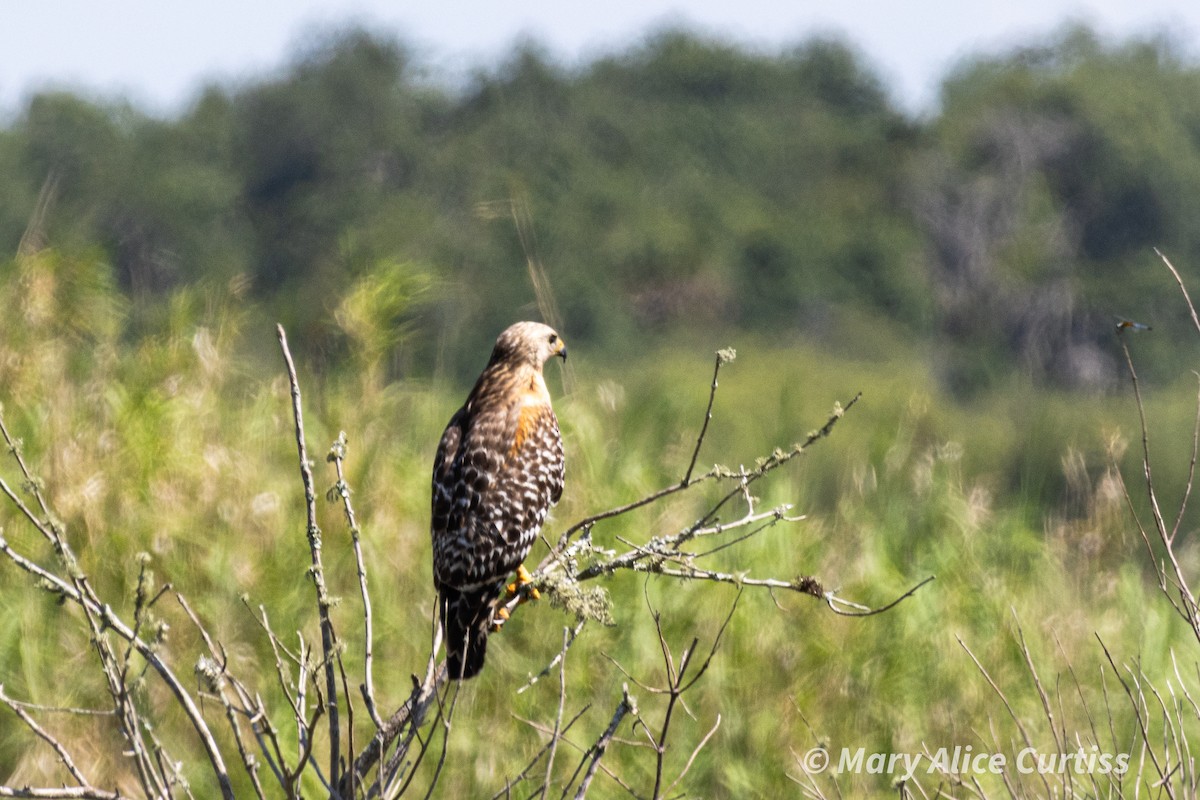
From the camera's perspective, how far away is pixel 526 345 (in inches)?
207

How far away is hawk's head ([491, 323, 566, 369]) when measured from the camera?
5.25 meters

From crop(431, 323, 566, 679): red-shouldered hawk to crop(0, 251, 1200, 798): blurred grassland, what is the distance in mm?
1367

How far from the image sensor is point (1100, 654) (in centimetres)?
650

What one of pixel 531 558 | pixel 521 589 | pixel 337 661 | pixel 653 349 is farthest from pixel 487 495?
pixel 653 349

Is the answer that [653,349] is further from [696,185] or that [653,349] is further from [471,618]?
[471,618]

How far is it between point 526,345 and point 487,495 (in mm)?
717

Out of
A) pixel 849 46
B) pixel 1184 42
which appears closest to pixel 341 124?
pixel 849 46

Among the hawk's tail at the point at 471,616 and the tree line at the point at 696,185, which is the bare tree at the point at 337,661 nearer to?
the hawk's tail at the point at 471,616

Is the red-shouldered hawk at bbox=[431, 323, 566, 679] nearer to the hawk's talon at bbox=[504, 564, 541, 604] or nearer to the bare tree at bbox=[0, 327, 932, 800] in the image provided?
the hawk's talon at bbox=[504, 564, 541, 604]

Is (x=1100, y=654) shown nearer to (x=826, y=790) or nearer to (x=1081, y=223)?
(x=826, y=790)

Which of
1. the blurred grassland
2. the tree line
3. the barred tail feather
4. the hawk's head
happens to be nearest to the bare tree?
the barred tail feather

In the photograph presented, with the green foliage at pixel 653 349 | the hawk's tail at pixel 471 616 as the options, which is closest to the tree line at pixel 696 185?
the green foliage at pixel 653 349

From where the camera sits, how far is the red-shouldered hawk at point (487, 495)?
4.59 metres

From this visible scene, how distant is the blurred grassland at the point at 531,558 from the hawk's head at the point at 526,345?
1104 mm
